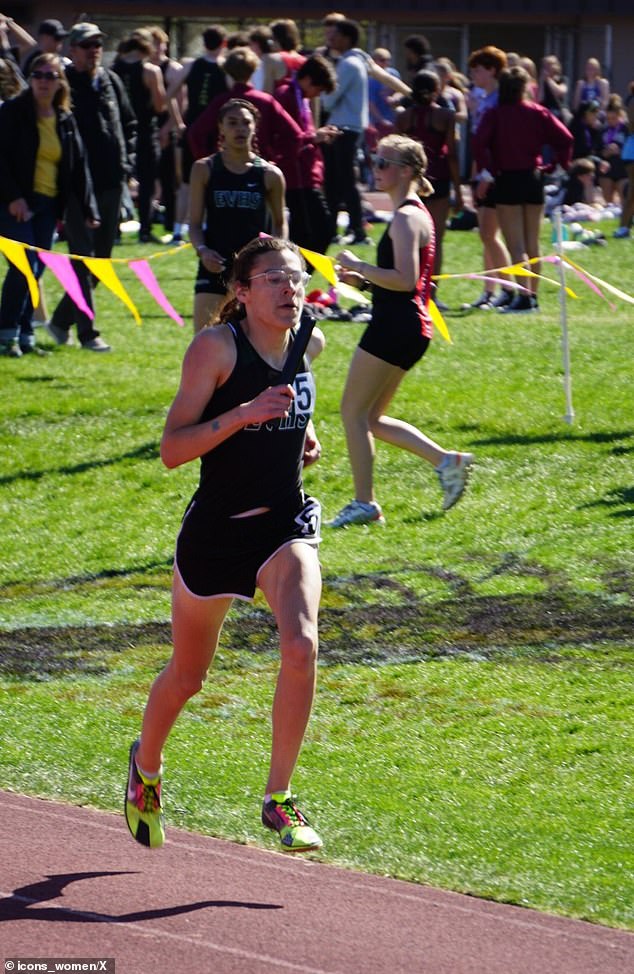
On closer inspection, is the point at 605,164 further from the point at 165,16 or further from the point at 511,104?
the point at 165,16

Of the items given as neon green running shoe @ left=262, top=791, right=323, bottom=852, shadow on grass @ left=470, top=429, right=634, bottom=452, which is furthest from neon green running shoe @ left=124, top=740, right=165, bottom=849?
shadow on grass @ left=470, top=429, right=634, bottom=452

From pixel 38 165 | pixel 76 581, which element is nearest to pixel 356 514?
pixel 76 581

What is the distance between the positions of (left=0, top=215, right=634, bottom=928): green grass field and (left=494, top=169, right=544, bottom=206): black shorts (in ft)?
7.31

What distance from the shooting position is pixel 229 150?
10477 millimetres

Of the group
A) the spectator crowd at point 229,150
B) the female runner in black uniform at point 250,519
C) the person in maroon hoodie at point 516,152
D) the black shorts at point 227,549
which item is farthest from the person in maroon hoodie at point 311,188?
the black shorts at point 227,549

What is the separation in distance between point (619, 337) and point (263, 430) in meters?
10.5

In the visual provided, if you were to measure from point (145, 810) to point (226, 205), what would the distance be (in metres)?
6.09

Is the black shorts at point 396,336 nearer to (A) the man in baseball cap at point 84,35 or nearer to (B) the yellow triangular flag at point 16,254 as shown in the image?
(B) the yellow triangular flag at point 16,254

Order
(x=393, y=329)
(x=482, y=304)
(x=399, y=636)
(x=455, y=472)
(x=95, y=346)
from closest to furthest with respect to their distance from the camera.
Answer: (x=399, y=636), (x=393, y=329), (x=455, y=472), (x=95, y=346), (x=482, y=304)

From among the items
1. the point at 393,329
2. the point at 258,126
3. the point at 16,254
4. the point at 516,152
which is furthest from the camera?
the point at 516,152

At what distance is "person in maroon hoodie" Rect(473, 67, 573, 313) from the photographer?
15250mm

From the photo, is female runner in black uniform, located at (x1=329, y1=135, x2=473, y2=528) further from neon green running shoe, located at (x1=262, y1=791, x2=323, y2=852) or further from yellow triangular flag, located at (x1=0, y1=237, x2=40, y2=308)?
neon green running shoe, located at (x1=262, y1=791, x2=323, y2=852)

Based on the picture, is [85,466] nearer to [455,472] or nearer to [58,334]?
[455,472]

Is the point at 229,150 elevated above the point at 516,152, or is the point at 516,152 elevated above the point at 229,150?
the point at 229,150
